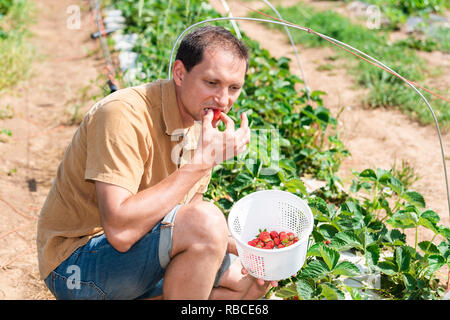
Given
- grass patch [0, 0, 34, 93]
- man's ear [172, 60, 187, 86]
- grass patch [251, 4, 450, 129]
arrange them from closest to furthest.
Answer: man's ear [172, 60, 187, 86], grass patch [251, 4, 450, 129], grass patch [0, 0, 34, 93]

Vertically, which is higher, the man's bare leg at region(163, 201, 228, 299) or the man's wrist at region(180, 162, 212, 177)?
the man's wrist at region(180, 162, 212, 177)

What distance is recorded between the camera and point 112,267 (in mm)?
1571

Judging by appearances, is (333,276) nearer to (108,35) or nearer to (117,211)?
(117,211)

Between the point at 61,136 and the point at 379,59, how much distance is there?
3082mm

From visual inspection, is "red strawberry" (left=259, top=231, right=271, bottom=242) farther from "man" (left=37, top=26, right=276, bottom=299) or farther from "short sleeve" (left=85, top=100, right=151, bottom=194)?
"short sleeve" (left=85, top=100, right=151, bottom=194)

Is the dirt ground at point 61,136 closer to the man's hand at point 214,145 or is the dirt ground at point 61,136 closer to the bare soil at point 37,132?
the bare soil at point 37,132

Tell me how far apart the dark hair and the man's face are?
18mm

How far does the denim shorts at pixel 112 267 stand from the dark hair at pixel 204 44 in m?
0.59

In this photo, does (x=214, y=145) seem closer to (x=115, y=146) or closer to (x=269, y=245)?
(x=115, y=146)

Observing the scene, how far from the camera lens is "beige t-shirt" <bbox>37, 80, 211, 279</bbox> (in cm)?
147

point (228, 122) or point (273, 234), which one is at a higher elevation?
point (228, 122)

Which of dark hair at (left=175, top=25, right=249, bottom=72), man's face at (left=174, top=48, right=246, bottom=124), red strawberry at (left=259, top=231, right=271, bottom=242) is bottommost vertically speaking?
red strawberry at (left=259, top=231, right=271, bottom=242)

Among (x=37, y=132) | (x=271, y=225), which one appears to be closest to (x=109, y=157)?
(x=271, y=225)

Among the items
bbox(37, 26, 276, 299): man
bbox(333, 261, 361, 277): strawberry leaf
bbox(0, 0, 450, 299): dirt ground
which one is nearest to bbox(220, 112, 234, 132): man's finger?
bbox(37, 26, 276, 299): man
